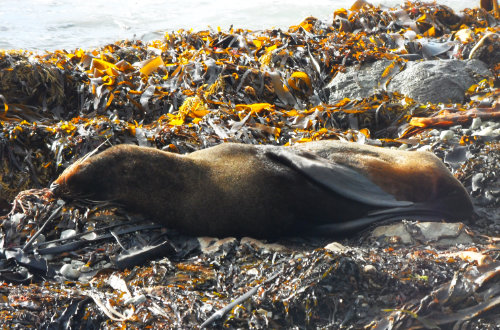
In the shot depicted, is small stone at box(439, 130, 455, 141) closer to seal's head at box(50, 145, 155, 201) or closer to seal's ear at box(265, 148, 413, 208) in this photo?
seal's ear at box(265, 148, 413, 208)

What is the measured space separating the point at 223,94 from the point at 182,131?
1007 mm

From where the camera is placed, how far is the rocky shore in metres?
2.89

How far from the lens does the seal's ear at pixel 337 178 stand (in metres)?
4.21

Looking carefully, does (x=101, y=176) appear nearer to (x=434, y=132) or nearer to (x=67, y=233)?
(x=67, y=233)

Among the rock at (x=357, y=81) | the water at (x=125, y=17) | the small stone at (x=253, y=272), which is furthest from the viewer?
the water at (x=125, y=17)

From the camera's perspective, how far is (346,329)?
8.78 ft

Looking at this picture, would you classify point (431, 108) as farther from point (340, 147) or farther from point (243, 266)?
point (243, 266)

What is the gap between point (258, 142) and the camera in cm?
523

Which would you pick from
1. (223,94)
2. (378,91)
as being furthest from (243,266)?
(378,91)

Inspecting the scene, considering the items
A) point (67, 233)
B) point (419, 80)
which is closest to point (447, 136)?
point (419, 80)

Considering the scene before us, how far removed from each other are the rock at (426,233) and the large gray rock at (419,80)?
83.2 inches

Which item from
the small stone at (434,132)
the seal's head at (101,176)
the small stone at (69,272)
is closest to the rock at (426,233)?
the small stone at (434,132)

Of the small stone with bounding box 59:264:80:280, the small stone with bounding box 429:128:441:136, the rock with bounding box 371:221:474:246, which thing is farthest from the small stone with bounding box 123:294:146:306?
the small stone with bounding box 429:128:441:136

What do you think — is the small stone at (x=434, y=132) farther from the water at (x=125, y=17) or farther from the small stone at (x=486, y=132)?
the water at (x=125, y=17)
